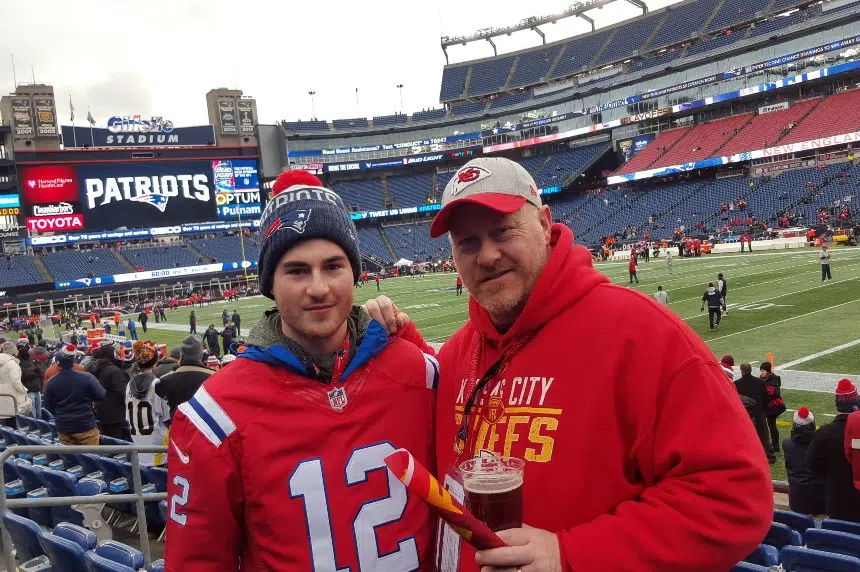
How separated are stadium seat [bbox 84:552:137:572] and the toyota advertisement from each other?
60.8 meters

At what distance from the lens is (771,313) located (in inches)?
707

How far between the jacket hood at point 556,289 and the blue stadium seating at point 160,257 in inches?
2392

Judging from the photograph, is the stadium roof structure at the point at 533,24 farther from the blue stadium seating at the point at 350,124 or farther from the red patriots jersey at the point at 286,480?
the red patriots jersey at the point at 286,480

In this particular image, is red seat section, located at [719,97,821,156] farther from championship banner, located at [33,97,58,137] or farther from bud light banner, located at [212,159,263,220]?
championship banner, located at [33,97,58,137]

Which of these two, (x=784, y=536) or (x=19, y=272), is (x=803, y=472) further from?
(x=19, y=272)

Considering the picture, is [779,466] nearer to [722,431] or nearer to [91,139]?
[722,431]

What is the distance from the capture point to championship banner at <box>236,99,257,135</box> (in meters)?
67.5

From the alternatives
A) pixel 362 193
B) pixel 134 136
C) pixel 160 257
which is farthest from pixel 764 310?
pixel 362 193

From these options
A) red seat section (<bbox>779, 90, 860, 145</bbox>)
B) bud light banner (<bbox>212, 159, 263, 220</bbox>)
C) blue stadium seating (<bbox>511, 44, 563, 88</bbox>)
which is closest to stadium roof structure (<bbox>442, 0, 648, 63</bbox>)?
blue stadium seating (<bbox>511, 44, 563, 88</bbox>)

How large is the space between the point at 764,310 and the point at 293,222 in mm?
19223

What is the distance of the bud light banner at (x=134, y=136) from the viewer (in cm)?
5956

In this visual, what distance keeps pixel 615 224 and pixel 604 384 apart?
54681 millimetres

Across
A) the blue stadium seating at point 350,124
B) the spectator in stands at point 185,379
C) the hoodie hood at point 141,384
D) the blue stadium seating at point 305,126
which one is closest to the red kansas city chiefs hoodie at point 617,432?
the spectator in stands at point 185,379

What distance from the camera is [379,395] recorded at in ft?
6.90
